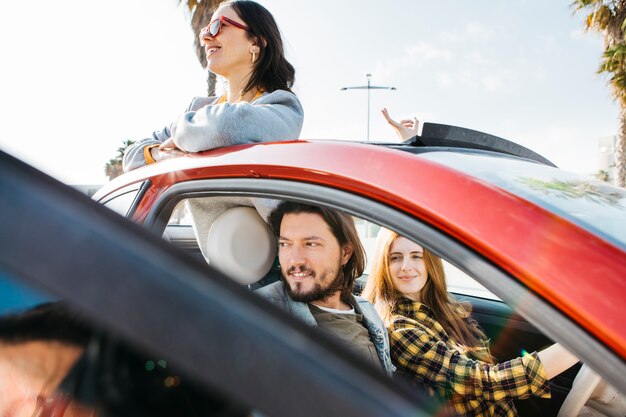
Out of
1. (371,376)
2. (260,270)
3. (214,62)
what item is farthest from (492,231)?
(214,62)

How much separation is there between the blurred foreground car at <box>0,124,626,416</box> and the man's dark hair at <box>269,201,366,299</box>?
0.07 meters

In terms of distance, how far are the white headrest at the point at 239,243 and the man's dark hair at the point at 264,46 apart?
0.79 m

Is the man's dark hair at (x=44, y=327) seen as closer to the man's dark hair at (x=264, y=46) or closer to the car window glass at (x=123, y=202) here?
the car window glass at (x=123, y=202)

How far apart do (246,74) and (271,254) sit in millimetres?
931

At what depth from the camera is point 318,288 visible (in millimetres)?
1867

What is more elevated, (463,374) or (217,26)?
(217,26)

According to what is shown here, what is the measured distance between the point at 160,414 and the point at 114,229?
20cm

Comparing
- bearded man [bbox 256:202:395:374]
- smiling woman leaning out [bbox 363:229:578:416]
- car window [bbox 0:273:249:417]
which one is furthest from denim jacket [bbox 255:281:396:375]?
car window [bbox 0:273:249:417]

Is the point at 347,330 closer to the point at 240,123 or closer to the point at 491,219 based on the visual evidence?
the point at 240,123

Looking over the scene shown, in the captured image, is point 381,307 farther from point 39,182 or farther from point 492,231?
point 39,182

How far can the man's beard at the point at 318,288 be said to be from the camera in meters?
1.81

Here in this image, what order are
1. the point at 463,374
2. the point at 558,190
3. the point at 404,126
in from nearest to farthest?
the point at 558,190 < the point at 463,374 < the point at 404,126

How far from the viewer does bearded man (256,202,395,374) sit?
5.87 ft

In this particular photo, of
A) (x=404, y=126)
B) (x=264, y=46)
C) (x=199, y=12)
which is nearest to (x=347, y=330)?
(x=404, y=126)
